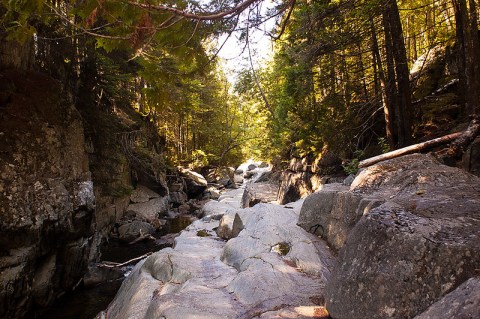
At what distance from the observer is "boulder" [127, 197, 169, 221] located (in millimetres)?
17092

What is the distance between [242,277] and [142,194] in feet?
50.9

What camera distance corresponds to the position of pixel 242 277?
17.2 ft

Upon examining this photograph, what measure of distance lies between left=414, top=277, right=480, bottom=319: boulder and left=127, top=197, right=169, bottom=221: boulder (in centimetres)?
1559

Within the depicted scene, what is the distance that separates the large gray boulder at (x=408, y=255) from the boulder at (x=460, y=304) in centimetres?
20

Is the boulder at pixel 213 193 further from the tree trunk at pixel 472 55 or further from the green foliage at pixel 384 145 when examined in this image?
the tree trunk at pixel 472 55

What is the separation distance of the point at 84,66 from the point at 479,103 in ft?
39.4

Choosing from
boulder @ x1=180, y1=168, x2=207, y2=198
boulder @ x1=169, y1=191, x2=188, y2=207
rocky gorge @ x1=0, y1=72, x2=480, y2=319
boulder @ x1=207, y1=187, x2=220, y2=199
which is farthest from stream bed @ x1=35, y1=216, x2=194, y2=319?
boulder @ x1=207, y1=187, x2=220, y2=199

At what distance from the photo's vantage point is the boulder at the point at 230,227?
838cm

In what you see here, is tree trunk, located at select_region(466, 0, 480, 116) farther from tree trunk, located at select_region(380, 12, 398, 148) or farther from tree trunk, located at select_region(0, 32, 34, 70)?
tree trunk, located at select_region(0, 32, 34, 70)

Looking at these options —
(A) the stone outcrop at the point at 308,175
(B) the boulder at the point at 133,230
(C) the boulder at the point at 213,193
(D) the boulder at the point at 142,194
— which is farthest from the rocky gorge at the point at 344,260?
(C) the boulder at the point at 213,193

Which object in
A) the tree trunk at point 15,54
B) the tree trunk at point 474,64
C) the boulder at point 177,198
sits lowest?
the boulder at point 177,198

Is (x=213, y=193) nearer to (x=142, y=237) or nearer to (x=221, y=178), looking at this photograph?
(x=221, y=178)

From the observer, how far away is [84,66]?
11203mm

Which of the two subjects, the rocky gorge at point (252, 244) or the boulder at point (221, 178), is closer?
the rocky gorge at point (252, 244)
